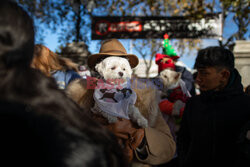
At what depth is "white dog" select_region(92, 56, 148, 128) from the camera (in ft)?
6.15

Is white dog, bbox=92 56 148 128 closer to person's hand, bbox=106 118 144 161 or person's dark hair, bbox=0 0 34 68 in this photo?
person's hand, bbox=106 118 144 161

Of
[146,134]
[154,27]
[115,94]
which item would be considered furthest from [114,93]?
[154,27]

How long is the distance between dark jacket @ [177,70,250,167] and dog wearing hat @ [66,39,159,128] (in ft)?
1.69

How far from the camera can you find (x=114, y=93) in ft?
6.61

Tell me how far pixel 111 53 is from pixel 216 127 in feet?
4.26

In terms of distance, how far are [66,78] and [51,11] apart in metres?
7.59

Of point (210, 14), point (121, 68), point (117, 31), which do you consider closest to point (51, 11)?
point (117, 31)

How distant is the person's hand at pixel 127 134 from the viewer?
1.79 m

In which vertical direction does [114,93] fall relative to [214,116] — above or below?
above

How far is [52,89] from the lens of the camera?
76 centimetres

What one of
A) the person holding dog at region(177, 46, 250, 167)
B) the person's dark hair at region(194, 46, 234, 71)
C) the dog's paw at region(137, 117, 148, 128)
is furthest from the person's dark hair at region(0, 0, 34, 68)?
the person's dark hair at region(194, 46, 234, 71)

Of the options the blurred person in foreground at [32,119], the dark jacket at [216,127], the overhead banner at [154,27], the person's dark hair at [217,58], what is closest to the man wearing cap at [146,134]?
the dark jacket at [216,127]

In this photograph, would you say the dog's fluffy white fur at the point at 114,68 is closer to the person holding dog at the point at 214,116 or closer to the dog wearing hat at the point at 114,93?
the dog wearing hat at the point at 114,93

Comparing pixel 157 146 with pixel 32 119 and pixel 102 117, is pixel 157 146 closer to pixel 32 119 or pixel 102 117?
pixel 102 117
